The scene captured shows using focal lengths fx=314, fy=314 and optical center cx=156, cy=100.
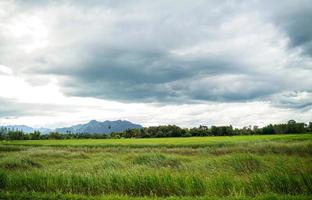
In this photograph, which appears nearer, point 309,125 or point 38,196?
point 38,196

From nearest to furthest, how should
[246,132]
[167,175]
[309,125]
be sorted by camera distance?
1. [167,175]
2. [309,125]
3. [246,132]

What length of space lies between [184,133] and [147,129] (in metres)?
15.0

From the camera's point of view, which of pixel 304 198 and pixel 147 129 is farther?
pixel 147 129

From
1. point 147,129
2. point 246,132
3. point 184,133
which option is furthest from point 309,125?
point 147,129

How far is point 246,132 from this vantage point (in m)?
94.1

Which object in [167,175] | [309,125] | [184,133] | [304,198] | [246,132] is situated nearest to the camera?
[304,198]

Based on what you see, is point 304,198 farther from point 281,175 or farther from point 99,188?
point 99,188

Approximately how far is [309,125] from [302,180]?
73125mm

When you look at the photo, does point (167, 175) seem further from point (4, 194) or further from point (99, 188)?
point (4, 194)

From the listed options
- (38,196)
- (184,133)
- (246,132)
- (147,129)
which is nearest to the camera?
(38,196)

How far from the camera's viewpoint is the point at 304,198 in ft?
32.0

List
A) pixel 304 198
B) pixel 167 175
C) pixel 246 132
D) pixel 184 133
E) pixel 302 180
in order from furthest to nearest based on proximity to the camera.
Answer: pixel 184 133 → pixel 246 132 → pixel 167 175 → pixel 302 180 → pixel 304 198

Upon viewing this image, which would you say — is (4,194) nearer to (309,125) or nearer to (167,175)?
(167,175)

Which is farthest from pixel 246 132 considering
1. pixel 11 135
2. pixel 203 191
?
pixel 203 191
